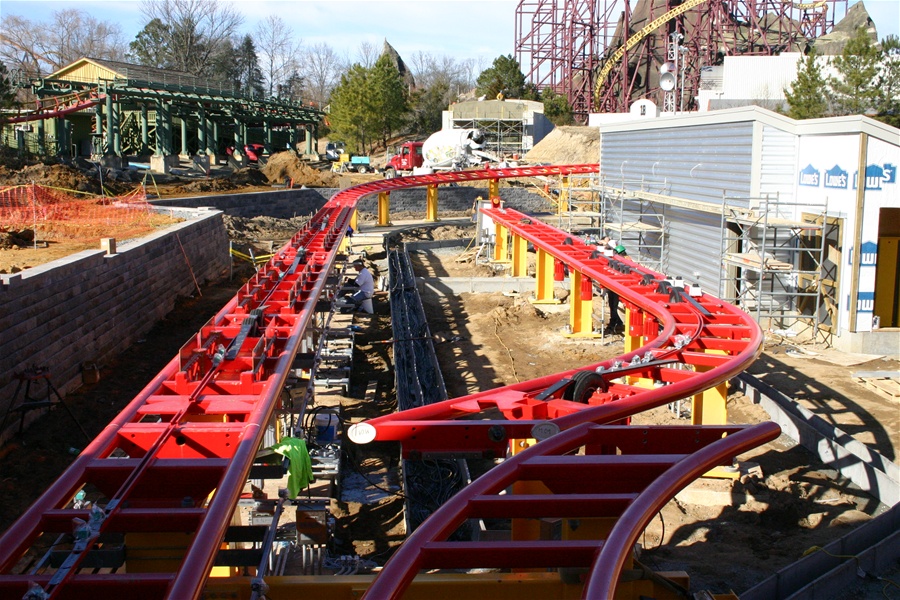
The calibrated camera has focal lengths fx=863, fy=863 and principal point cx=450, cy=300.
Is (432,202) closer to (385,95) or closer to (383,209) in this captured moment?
(383,209)

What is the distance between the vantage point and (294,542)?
7.01 metres

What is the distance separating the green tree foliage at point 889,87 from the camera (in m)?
29.1

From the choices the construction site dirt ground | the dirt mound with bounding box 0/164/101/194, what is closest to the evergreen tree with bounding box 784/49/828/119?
the construction site dirt ground

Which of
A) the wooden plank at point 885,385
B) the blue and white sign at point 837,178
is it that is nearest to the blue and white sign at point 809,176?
the blue and white sign at point 837,178

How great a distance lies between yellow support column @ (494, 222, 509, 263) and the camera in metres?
24.9

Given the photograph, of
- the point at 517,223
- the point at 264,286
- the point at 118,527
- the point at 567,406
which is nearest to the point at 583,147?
the point at 517,223

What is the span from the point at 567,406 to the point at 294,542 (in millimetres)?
2498

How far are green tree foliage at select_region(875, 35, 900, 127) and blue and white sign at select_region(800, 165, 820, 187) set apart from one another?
15645 millimetres

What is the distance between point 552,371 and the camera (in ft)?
47.3

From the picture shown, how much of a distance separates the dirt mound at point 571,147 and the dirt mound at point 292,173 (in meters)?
11.6

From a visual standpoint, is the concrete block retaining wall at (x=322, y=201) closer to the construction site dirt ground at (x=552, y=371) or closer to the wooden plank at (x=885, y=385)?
the construction site dirt ground at (x=552, y=371)

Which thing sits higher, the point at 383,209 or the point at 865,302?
the point at 383,209

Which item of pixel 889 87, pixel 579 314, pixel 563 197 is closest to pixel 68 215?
pixel 579 314

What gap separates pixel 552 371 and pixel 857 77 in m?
20.7
